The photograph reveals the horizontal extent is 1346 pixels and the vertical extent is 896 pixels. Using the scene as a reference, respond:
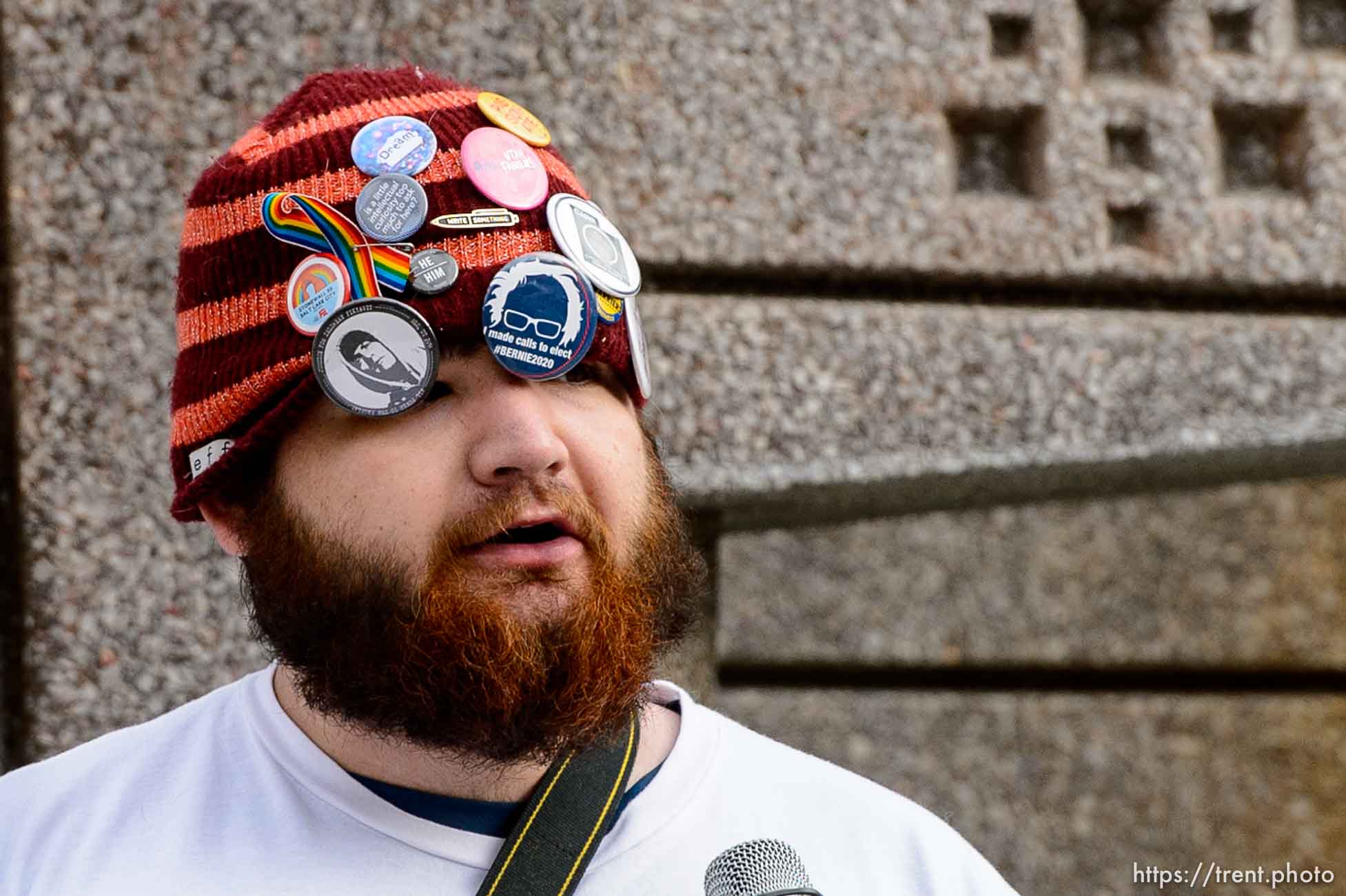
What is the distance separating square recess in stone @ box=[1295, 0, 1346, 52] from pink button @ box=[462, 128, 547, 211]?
1.92 meters

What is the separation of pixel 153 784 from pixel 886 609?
1.74 metres

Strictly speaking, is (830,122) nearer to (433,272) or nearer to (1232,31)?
(1232,31)

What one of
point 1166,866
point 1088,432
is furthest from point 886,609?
point 1166,866

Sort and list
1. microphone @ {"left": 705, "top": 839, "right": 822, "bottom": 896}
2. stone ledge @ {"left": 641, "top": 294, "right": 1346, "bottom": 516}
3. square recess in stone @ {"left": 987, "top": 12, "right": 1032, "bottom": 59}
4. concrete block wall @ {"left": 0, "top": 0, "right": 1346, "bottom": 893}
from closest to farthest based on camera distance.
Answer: microphone @ {"left": 705, "top": 839, "right": 822, "bottom": 896} < concrete block wall @ {"left": 0, "top": 0, "right": 1346, "bottom": 893} < stone ledge @ {"left": 641, "top": 294, "right": 1346, "bottom": 516} < square recess in stone @ {"left": 987, "top": 12, "right": 1032, "bottom": 59}

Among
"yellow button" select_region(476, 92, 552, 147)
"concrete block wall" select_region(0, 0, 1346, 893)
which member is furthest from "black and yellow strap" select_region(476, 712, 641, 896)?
"concrete block wall" select_region(0, 0, 1346, 893)

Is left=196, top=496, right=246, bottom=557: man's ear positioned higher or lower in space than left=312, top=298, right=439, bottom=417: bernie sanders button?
lower

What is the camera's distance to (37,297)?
2857 mm

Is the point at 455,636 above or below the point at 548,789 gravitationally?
above

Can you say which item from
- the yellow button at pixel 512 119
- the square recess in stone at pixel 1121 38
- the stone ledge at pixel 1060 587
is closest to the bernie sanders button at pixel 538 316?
the yellow button at pixel 512 119

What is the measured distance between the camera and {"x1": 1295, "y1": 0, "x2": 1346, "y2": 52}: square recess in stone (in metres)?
3.22

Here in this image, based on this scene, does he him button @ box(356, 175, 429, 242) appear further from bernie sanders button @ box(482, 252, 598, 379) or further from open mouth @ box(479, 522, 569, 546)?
open mouth @ box(479, 522, 569, 546)

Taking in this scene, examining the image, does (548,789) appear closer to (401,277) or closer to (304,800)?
(304,800)

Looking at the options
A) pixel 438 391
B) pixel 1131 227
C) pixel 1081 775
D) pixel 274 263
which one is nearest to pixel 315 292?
pixel 274 263

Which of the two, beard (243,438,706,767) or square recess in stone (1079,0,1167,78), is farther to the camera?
square recess in stone (1079,0,1167,78)
